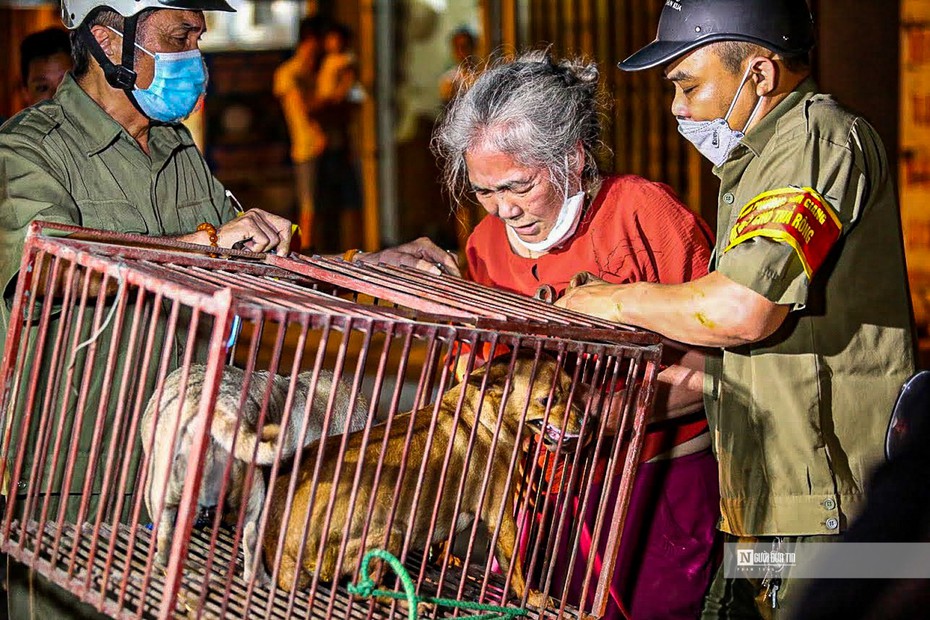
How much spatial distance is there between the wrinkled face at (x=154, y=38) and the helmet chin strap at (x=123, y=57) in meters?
0.01

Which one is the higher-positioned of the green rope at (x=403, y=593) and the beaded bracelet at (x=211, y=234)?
the beaded bracelet at (x=211, y=234)

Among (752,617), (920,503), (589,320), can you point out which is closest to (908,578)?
(920,503)

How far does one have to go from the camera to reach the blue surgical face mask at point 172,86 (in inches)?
106

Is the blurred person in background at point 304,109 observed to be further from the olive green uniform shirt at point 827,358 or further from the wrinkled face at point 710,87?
the olive green uniform shirt at point 827,358

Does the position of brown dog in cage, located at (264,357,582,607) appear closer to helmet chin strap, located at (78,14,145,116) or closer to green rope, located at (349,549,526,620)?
green rope, located at (349,549,526,620)

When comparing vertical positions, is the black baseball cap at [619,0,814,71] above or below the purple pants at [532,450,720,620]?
above

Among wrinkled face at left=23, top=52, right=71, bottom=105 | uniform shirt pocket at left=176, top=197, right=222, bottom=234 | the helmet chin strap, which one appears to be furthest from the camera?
wrinkled face at left=23, top=52, right=71, bottom=105

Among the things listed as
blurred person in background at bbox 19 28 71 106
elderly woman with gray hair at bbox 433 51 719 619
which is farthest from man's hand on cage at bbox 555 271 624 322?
blurred person in background at bbox 19 28 71 106

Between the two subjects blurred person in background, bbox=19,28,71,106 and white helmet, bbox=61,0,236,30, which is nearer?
white helmet, bbox=61,0,236,30

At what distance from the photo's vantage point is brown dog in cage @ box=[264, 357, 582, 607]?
1997 millimetres

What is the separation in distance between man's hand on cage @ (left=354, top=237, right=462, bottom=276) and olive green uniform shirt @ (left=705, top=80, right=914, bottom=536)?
2.32 feet

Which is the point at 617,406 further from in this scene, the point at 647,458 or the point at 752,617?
the point at 752,617

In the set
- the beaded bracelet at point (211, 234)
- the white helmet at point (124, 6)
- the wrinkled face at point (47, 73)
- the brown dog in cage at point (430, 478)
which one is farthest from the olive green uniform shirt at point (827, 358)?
the wrinkled face at point (47, 73)

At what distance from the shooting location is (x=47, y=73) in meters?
4.08
